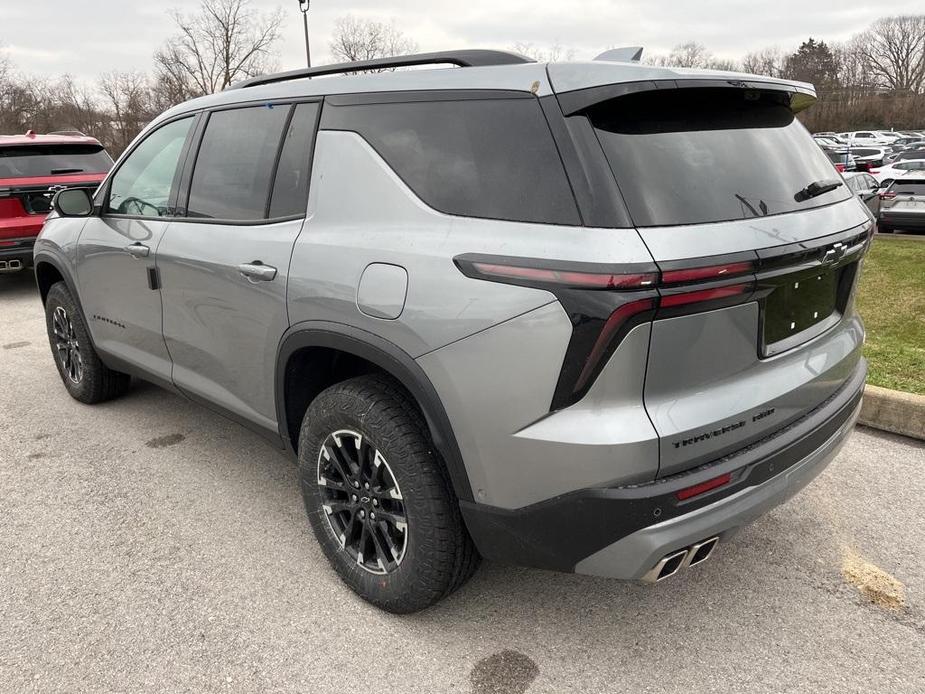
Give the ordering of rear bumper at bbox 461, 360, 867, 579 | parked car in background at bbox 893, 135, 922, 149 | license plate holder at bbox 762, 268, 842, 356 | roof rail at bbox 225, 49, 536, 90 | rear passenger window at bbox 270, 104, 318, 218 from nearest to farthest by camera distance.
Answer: rear bumper at bbox 461, 360, 867, 579
license plate holder at bbox 762, 268, 842, 356
roof rail at bbox 225, 49, 536, 90
rear passenger window at bbox 270, 104, 318, 218
parked car in background at bbox 893, 135, 922, 149

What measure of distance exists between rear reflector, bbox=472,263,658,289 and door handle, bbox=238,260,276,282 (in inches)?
38.9

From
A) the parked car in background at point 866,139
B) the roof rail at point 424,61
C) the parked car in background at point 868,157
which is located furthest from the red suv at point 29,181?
the parked car in background at point 866,139

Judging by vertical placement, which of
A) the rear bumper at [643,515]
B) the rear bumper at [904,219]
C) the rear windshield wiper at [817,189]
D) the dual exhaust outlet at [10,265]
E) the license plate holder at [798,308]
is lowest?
the rear bumper at [904,219]

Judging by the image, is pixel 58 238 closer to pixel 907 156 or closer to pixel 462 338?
pixel 462 338

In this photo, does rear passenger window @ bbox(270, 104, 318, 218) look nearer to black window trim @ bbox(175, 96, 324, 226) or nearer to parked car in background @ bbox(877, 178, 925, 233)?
black window trim @ bbox(175, 96, 324, 226)

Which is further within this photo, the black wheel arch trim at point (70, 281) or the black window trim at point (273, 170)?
the black wheel arch trim at point (70, 281)

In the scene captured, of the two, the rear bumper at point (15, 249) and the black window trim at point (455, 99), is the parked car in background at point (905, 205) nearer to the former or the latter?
the black window trim at point (455, 99)

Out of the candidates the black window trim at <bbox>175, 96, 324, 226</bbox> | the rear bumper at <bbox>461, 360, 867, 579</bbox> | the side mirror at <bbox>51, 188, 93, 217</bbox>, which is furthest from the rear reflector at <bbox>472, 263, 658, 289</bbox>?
the side mirror at <bbox>51, 188, 93, 217</bbox>

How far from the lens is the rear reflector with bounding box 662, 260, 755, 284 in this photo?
5.64ft

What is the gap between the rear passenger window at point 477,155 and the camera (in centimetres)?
189

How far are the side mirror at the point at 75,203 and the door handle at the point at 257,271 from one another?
1726 mm

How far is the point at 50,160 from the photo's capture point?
7867 mm

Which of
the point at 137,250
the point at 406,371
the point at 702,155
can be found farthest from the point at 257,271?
the point at 702,155

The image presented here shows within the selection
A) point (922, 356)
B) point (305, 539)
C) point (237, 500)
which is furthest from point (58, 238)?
point (922, 356)
